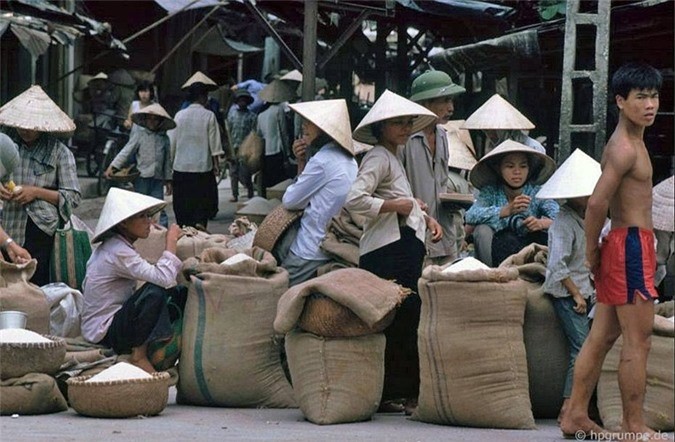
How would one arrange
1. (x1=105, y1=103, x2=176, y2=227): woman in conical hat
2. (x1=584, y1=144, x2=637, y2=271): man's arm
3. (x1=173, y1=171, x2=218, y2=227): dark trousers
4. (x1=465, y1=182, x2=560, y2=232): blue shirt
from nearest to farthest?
(x1=584, y1=144, x2=637, y2=271): man's arm
(x1=465, y1=182, x2=560, y2=232): blue shirt
(x1=105, y1=103, x2=176, y2=227): woman in conical hat
(x1=173, y1=171, x2=218, y2=227): dark trousers

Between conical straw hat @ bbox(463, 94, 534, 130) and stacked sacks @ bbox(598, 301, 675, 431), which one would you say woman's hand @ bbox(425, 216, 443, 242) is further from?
conical straw hat @ bbox(463, 94, 534, 130)

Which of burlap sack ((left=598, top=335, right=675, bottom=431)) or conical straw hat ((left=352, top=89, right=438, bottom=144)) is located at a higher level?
conical straw hat ((left=352, top=89, right=438, bottom=144))

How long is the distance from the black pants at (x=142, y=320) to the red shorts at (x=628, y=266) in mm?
2404

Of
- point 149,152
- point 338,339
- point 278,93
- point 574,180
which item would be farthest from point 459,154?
point 278,93

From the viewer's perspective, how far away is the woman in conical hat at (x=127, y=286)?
7680 millimetres

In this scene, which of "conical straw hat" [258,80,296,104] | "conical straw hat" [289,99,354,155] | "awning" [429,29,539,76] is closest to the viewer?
"conical straw hat" [289,99,354,155]

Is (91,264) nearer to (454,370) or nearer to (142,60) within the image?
(454,370)

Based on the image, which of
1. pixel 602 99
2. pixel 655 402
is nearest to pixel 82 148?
pixel 602 99

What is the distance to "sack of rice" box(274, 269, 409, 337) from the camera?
716 centimetres

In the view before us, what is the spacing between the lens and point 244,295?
25.3 feet

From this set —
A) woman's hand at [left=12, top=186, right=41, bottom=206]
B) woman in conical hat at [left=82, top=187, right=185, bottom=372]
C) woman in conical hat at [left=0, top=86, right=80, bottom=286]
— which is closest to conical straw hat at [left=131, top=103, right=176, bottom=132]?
woman in conical hat at [left=0, top=86, right=80, bottom=286]

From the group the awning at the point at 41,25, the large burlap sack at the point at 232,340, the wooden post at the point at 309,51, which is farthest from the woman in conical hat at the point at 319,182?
the awning at the point at 41,25

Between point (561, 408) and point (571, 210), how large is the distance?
99 cm

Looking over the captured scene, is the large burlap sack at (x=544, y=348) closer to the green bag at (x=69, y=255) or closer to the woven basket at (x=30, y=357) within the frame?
the woven basket at (x=30, y=357)
